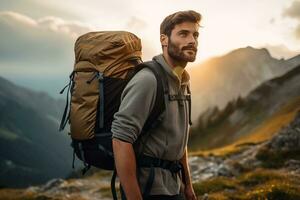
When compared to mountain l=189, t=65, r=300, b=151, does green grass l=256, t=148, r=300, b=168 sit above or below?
above

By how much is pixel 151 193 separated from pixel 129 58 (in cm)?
187

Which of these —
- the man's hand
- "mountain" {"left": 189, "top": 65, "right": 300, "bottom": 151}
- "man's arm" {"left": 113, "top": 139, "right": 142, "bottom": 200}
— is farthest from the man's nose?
"mountain" {"left": 189, "top": 65, "right": 300, "bottom": 151}

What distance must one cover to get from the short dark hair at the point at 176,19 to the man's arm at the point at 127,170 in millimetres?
1564

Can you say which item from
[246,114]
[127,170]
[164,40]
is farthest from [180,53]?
[246,114]

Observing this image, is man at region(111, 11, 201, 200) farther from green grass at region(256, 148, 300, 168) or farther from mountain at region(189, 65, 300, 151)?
mountain at region(189, 65, 300, 151)

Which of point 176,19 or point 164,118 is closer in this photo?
point 164,118

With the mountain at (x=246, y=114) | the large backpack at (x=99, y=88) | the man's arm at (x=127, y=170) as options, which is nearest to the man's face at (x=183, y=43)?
the large backpack at (x=99, y=88)

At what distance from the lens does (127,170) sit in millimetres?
5156

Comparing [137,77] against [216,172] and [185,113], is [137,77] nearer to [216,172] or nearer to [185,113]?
[185,113]

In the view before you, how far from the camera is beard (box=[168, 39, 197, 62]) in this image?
18.6ft

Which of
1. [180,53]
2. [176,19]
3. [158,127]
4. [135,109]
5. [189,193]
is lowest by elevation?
[189,193]

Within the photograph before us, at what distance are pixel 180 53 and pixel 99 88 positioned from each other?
1.17m

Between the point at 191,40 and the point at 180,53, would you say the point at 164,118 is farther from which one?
the point at 191,40

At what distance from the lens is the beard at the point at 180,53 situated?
5680 mm
